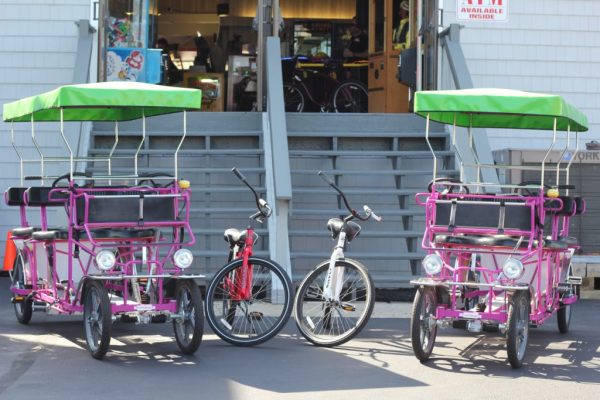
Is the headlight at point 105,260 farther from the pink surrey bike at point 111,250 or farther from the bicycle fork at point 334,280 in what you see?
the bicycle fork at point 334,280

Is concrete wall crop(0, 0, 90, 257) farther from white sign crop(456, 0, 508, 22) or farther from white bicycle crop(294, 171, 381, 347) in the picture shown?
white bicycle crop(294, 171, 381, 347)

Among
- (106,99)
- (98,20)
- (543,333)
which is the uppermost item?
(98,20)

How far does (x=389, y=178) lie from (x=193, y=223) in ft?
7.47

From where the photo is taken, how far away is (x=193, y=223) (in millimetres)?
12906

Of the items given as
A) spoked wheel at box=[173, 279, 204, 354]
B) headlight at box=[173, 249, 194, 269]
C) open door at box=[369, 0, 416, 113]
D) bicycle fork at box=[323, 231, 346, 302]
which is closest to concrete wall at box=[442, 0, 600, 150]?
open door at box=[369, 0, 416, 113]

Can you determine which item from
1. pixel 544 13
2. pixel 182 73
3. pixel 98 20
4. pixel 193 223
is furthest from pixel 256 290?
pixel 182 73

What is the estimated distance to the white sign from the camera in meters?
14.6

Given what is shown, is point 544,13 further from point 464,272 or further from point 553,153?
point 464,272

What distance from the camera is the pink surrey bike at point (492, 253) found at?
26.5ft

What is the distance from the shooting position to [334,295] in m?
8.90

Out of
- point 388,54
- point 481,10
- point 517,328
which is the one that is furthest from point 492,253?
point 388,54

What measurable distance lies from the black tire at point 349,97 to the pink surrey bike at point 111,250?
373 inches

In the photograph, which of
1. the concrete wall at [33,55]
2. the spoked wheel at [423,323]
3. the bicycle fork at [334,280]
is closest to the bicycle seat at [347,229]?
the bicycle fork at [334,280]

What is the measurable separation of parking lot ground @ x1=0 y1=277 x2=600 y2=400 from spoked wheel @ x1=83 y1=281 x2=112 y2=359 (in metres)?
0.10
